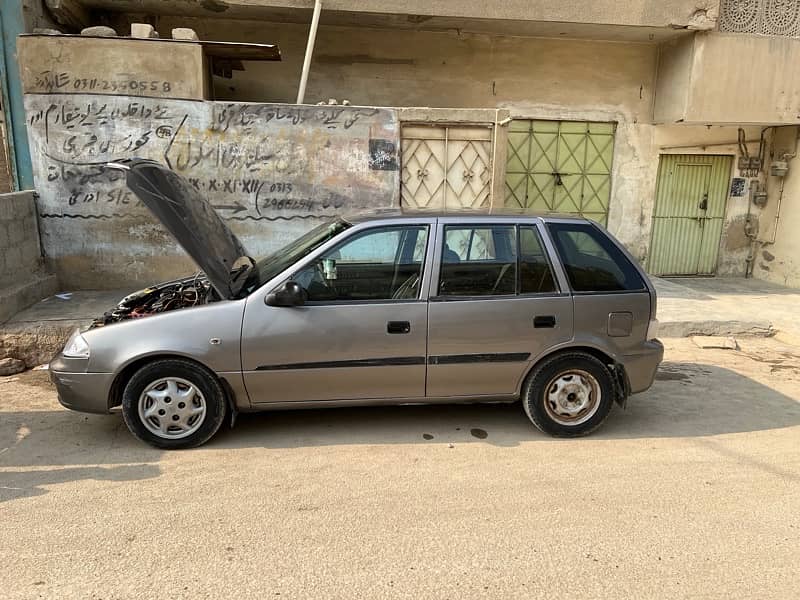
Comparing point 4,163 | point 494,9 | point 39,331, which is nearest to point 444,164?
point 494,9

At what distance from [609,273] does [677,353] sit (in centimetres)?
296

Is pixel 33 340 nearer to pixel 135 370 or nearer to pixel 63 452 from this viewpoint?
pixel 63 452

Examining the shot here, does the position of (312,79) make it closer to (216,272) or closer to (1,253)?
(1,253)

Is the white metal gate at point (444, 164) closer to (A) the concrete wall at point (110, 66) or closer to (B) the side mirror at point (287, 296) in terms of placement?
(A) the concrete wall at point (110, 66)

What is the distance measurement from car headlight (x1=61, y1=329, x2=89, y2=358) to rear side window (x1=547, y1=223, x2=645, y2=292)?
3.33m

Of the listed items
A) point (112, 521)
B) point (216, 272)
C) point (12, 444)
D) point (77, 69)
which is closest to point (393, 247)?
point (216, 272)

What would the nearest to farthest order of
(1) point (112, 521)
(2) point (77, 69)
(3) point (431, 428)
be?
1. (1) point (112, 521)
2. (3) point (431, 428)
3. (2) point (77, 69)

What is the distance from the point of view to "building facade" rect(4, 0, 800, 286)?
831 cm

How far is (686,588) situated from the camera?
2.57 metres

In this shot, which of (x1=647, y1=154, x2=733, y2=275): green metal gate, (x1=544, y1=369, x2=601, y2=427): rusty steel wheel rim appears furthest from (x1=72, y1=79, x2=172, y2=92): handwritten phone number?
(x1=647, y1=154, x2=733, y2=275): green metal gate

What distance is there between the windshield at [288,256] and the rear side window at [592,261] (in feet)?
5.22

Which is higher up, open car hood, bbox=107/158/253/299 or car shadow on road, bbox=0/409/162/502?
open car hood, bbox=107/158/253/299

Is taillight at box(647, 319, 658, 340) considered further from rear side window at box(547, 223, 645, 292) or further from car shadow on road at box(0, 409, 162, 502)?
car shadow on road at box(0, 409, 162, 502)

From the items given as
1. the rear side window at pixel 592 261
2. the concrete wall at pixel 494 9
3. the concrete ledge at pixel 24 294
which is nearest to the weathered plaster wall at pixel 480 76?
the concrete wall at pixel 494 9
